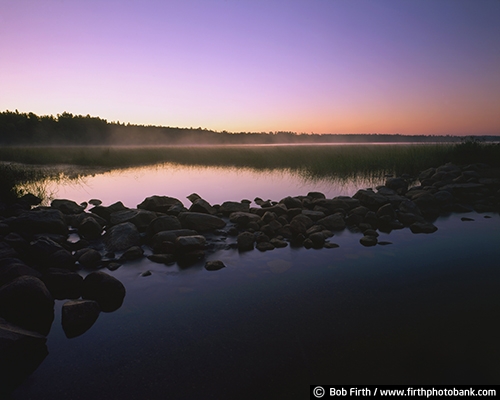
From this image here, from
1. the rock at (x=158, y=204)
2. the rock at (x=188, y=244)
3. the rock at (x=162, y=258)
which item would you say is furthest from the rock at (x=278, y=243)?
the rock at (x=158, y=204)

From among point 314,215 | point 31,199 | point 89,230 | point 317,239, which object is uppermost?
point 31,199

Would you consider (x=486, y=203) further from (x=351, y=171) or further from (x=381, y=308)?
(x=381, y=308)

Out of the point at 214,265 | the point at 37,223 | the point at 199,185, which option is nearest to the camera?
the point at 214,265

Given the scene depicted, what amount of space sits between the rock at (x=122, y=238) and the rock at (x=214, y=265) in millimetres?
2345

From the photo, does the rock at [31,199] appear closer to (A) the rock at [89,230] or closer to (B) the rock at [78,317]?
(A) the rock at [89,230]

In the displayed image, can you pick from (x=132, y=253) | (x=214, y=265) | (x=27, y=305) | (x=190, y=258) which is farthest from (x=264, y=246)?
(x=27, y=305)

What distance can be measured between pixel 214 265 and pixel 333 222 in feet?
15.6

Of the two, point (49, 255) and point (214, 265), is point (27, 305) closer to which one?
point (49, 255)

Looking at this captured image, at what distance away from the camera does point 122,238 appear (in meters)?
7.80

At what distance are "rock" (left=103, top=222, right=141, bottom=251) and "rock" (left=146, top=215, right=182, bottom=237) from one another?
520 mm

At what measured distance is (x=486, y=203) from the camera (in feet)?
43.9

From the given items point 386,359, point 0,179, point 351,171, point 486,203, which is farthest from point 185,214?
point 351,171

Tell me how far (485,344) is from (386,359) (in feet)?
5.17

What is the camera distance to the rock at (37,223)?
7746 millimetres
